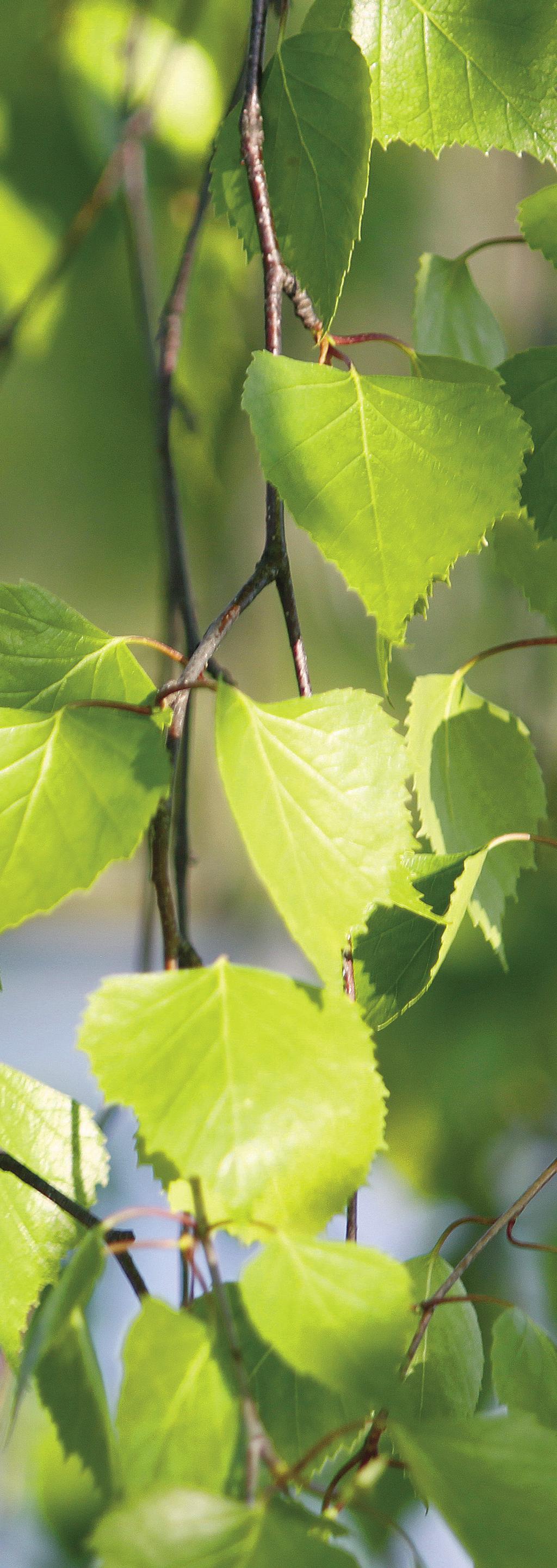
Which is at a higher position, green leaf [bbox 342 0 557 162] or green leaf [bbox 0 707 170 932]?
green leaf [bbox 342 0 557 162]

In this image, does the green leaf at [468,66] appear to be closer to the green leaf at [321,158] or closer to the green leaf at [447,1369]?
the green leaf at [321,158]

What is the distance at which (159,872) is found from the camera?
0.21m

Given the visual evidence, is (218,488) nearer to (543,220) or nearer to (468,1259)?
(543,220)

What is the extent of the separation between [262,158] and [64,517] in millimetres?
791

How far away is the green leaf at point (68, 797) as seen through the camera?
0.64 feet

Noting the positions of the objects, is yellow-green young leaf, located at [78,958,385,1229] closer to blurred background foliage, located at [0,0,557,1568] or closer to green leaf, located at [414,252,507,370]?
green leaf, located at [414,252,507,370]

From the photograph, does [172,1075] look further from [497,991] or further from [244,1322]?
[497,991]

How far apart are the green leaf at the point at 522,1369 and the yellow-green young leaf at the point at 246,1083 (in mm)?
100

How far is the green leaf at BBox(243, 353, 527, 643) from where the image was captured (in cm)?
23

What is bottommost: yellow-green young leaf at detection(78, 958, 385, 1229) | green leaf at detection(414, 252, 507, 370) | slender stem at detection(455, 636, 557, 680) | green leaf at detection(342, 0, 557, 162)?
yellow-green young leaf at detection(78, 958, 385, 1229)

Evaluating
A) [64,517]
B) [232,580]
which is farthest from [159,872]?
[64,517]

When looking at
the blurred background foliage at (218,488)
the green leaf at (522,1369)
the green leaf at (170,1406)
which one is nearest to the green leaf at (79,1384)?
the green leaf at (170,1406)

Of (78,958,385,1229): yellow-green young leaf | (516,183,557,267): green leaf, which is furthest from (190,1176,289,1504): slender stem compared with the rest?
(516,183,557,267): green leaf

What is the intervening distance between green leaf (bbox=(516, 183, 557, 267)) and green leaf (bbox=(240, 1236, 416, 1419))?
221 millimetres
